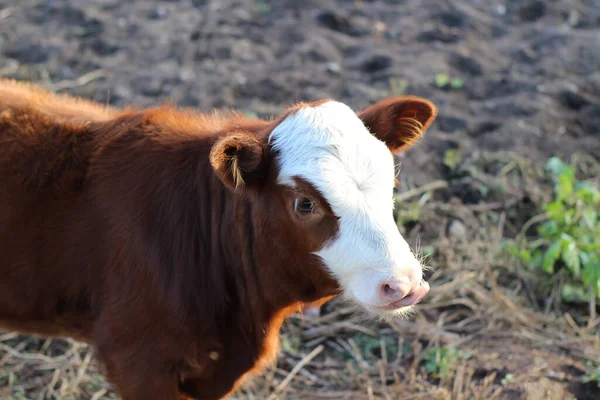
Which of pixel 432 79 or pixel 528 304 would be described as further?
pixel 432 79

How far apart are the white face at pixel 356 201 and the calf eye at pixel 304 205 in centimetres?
8

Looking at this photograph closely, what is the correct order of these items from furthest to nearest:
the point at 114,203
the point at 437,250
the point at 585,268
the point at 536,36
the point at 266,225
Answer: the point at 536,36, the point at 437,250, the point at 585,268, the point at 114,203, the point at 266,225

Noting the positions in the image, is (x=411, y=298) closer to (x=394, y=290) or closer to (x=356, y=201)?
(x=394, y=290)

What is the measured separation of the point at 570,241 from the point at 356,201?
2.48m

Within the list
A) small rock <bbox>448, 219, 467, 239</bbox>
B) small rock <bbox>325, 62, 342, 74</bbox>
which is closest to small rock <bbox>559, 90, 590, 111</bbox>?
small rock <bbox>448, 219, 467, 239</bbox>

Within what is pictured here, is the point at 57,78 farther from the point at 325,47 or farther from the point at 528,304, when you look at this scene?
the point at 528,304

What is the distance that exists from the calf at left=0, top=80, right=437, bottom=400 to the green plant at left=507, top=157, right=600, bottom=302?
6.39 ft

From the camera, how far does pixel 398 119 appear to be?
3.45m

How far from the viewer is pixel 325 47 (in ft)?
23.1

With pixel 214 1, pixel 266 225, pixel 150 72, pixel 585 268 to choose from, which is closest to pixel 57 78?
pixel 150 72

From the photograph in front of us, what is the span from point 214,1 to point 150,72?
148 centimetres

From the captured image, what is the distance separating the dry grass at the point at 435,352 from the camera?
4305mm

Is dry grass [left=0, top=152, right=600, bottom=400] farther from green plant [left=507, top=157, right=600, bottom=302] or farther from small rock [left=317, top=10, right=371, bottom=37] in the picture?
small rock [left=317, top=10, right=371, bottom=37]

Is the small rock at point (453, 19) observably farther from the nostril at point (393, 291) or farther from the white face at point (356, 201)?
the nostril at point (393, 291)
